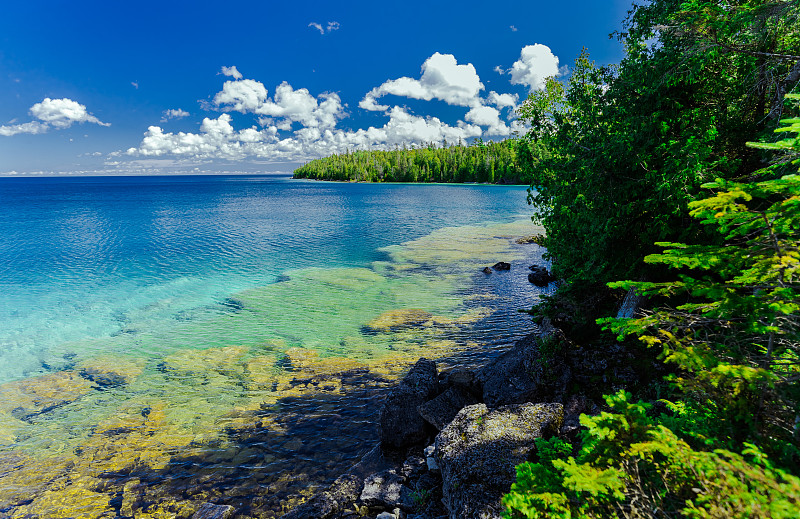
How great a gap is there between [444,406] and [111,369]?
1771 cm

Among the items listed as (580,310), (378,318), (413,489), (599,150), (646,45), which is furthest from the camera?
(378,318)

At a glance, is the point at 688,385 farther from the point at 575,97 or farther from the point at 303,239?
the point at 303,239

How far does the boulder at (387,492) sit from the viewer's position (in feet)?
29.0

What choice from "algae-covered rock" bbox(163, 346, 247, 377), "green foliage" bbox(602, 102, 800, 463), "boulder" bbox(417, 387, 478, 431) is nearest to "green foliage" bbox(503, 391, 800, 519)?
"green foliage" bbox(602, 102, 800, 463)

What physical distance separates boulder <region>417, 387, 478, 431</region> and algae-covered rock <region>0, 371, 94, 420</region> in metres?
16.1

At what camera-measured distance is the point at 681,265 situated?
4684 millimetres

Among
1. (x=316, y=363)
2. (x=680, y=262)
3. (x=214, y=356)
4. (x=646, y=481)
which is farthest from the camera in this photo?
(x=214, y=356)

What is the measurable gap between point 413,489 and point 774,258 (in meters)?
8.81

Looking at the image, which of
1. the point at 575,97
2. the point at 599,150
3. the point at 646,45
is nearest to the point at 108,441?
the point at 599,150

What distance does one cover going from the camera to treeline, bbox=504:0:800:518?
399 cm

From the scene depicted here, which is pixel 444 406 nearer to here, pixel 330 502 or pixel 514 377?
pixel 514 377

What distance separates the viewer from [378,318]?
2338 centimetres

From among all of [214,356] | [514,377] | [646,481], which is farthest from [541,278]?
[646,481]

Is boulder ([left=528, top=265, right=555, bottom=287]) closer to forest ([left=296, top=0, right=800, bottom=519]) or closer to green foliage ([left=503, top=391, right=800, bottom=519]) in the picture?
forest ([left=296, top=0, right=800, bottom=519])
